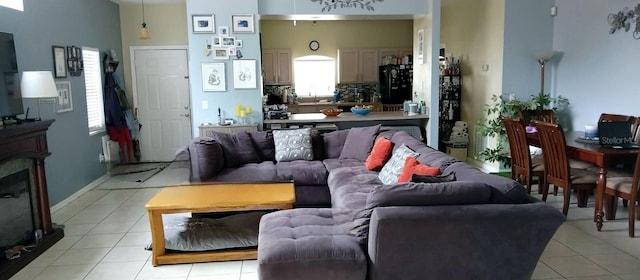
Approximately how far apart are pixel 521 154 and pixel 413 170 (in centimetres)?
224

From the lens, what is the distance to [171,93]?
743 cm

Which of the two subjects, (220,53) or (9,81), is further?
(220,53)

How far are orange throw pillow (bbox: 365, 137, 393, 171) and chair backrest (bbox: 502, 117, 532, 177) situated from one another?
4.69 ft

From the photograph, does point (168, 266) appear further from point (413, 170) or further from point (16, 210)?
point (413, 170)

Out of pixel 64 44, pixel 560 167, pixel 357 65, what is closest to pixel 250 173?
pixel 64 44

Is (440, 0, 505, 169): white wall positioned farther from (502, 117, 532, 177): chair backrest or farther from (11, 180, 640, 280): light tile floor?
(11, 180, 640, 280): light tile floor

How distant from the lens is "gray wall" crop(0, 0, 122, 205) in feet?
14.5

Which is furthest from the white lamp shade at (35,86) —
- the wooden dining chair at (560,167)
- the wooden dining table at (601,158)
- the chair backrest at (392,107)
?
the chair backrest at (392,107)

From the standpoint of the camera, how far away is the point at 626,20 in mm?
4867

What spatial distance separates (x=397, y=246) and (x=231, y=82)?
14.3ft

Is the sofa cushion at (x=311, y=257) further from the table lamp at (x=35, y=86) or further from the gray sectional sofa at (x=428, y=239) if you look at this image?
the table lamp at (x=35, y=86)

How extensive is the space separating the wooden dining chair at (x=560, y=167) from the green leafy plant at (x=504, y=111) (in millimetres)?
1435

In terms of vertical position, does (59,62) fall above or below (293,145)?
above

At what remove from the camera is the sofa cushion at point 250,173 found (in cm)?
440
